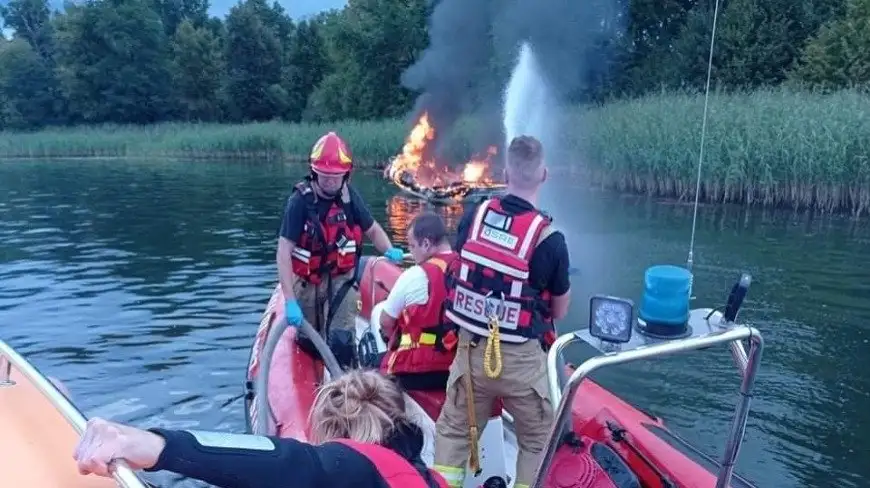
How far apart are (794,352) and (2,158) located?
36032 mm

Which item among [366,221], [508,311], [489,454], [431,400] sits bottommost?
[489,454]

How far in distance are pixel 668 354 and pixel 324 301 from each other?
10.5 feet

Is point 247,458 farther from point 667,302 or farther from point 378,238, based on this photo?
point 378,238

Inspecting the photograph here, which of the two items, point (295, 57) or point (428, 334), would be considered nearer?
point (428, 334)

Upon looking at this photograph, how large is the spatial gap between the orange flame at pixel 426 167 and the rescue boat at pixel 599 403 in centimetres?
1552

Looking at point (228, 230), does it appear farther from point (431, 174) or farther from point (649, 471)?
point (649, 471)

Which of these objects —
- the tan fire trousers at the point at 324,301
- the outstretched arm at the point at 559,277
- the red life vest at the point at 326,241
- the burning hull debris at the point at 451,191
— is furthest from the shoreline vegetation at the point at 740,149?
the outstretched arm at the point at 559,277

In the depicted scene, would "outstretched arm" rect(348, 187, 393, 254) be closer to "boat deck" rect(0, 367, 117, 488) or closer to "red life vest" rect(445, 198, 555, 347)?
"red life vest" rect(445, 198, 555, 347)

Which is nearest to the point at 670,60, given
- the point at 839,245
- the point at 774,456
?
the point at 839,245

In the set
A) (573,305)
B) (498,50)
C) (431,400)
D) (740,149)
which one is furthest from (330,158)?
(498,50)

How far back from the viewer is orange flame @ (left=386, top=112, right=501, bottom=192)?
2114 centimetres

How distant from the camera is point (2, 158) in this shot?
34469 mm

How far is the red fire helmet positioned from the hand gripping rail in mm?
2433

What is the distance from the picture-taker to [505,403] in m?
3.15
